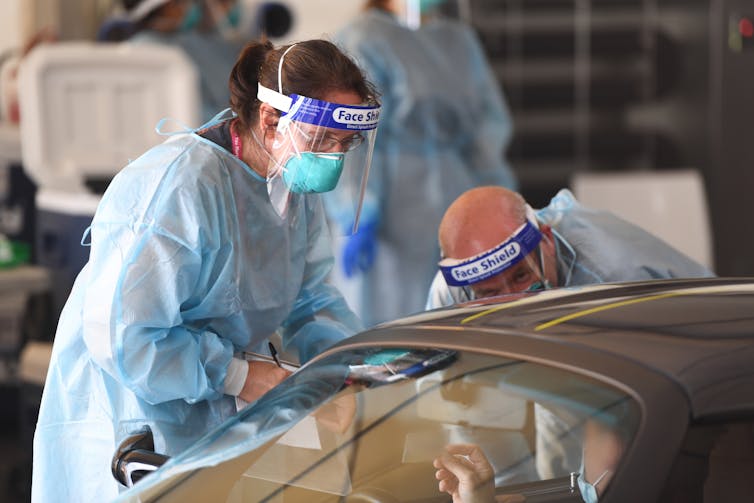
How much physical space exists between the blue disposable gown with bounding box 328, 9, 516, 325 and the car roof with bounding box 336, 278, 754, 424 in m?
2.66

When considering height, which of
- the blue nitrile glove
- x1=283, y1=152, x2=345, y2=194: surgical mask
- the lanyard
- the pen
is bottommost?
the blue nitrile glove

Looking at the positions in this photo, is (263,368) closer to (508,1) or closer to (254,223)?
(254,223)

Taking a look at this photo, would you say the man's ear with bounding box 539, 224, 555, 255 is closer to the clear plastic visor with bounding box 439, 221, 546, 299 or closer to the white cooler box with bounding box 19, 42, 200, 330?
the clear plastic visor with bounding box 439, 221, 546, 299

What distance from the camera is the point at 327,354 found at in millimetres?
1682

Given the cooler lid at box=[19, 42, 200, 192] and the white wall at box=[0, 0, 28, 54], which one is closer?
the cooler lid at box=[19, 42, 200, 192]

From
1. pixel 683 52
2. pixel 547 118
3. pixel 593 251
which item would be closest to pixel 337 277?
pixel 547 118

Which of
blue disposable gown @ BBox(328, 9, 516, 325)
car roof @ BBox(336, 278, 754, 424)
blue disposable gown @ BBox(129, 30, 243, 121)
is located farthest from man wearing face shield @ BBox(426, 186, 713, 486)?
blue disposable gown @ BBox(129, 30, 243, 121)

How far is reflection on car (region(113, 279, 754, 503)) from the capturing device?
4.27 feet

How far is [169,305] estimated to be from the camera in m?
1.86

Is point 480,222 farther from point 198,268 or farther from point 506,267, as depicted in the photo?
point 198,268

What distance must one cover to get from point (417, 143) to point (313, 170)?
2479 mm

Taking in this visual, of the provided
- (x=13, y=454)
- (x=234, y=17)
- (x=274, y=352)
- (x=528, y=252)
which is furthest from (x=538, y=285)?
(x=234, y=17)

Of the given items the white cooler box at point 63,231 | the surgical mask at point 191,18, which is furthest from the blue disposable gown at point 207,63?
the white cooler box at point 63,231

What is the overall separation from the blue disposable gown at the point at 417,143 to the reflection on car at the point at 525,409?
2.63 meters
